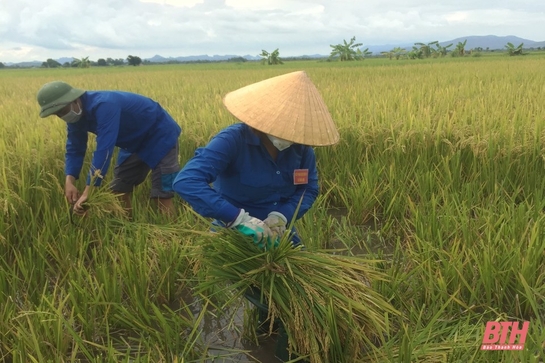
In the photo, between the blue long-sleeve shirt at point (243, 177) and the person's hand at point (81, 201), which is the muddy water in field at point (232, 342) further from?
the person's hand at point (81, 201)

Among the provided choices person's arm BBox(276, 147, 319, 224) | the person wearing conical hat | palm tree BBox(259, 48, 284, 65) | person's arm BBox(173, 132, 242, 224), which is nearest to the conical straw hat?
the person wearing conical hat

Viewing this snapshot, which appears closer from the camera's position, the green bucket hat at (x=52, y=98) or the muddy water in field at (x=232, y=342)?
the muddy water in field at (x=232, y=342)

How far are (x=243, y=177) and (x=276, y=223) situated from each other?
27 cm

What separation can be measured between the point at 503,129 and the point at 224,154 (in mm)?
2329

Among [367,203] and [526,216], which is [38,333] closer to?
[367,203]

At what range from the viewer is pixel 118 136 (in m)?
2.46

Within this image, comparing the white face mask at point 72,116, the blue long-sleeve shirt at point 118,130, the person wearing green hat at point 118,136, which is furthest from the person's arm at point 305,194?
the white face mask at point 72,116

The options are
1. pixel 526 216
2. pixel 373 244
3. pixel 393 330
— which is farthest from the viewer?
pixel 373 244

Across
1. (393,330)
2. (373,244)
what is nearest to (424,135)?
(373,244)

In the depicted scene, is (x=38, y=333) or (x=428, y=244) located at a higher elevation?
(x=428, y=244)

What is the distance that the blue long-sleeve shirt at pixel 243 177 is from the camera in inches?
52.7

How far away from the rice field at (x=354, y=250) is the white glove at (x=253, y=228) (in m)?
0.15

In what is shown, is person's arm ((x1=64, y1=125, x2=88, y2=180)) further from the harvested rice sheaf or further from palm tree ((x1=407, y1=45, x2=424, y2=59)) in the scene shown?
palm tree ((x1=407, y1=45, x2=424, y2=59))

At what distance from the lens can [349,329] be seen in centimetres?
130
